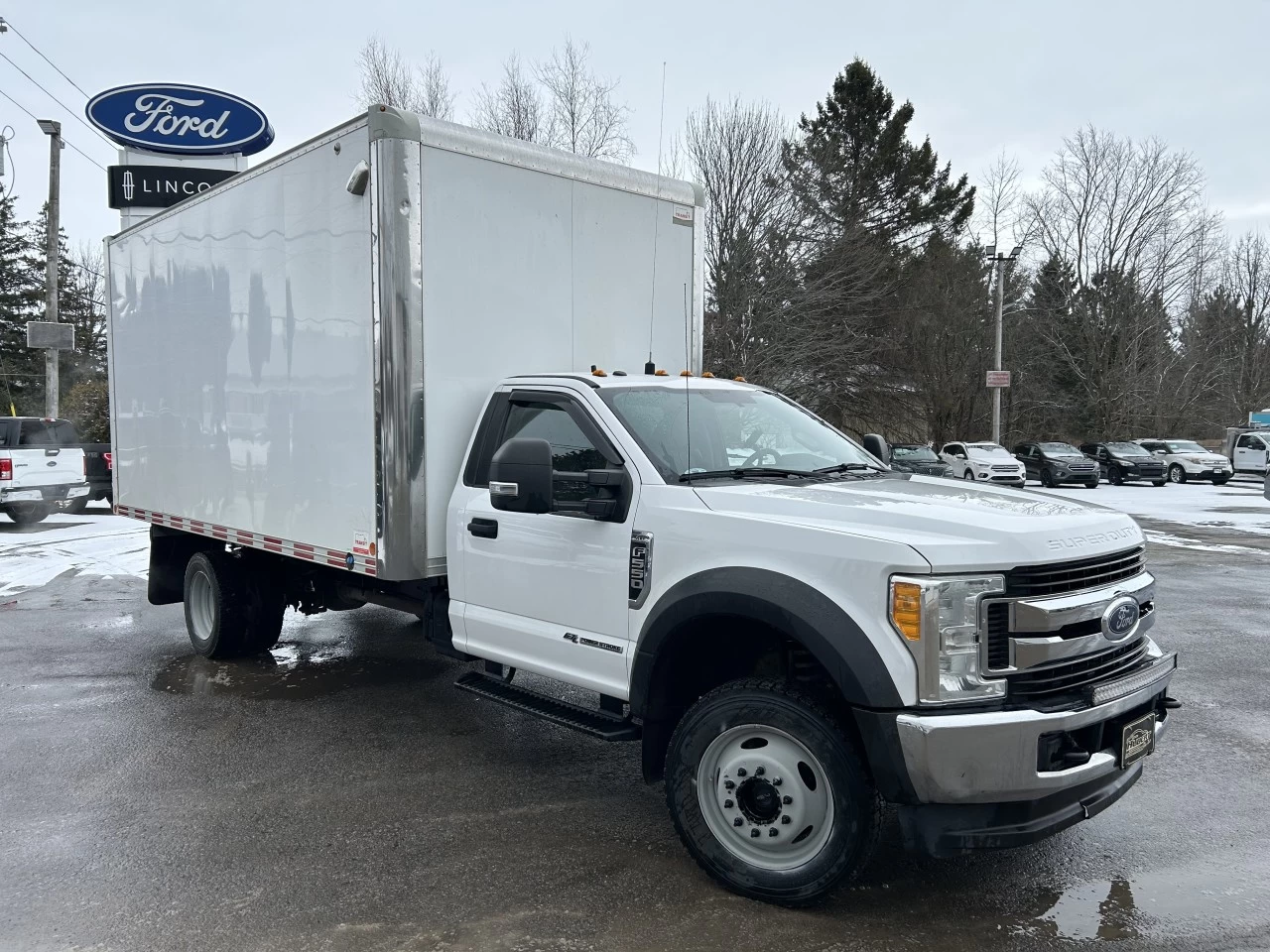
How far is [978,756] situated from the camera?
10.8ft

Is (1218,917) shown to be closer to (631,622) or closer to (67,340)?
(631,622)

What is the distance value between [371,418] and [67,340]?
2121 cm

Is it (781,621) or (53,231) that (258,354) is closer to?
(781,621)

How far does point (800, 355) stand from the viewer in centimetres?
2792

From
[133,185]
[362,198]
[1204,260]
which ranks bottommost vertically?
[362,198]

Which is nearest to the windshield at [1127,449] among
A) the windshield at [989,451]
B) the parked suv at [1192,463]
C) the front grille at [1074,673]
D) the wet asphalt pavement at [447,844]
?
the parked suv at [1192,463]

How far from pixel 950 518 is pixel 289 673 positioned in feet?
18.0

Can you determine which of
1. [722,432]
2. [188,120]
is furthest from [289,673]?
[188,120]

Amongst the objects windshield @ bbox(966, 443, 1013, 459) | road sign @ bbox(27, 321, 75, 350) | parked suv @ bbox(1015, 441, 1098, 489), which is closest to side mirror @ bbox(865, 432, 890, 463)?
road sign @ bbox(27, 321, 75, 350)

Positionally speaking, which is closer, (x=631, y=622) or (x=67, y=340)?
(x=631, y=622)

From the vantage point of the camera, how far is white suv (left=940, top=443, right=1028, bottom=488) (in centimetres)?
3153

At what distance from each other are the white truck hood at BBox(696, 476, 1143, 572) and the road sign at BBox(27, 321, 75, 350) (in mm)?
22731

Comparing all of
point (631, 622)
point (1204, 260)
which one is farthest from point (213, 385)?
point (1204, 260)

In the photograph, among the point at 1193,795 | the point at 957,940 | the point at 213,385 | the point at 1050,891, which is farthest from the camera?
the point at 213,385
